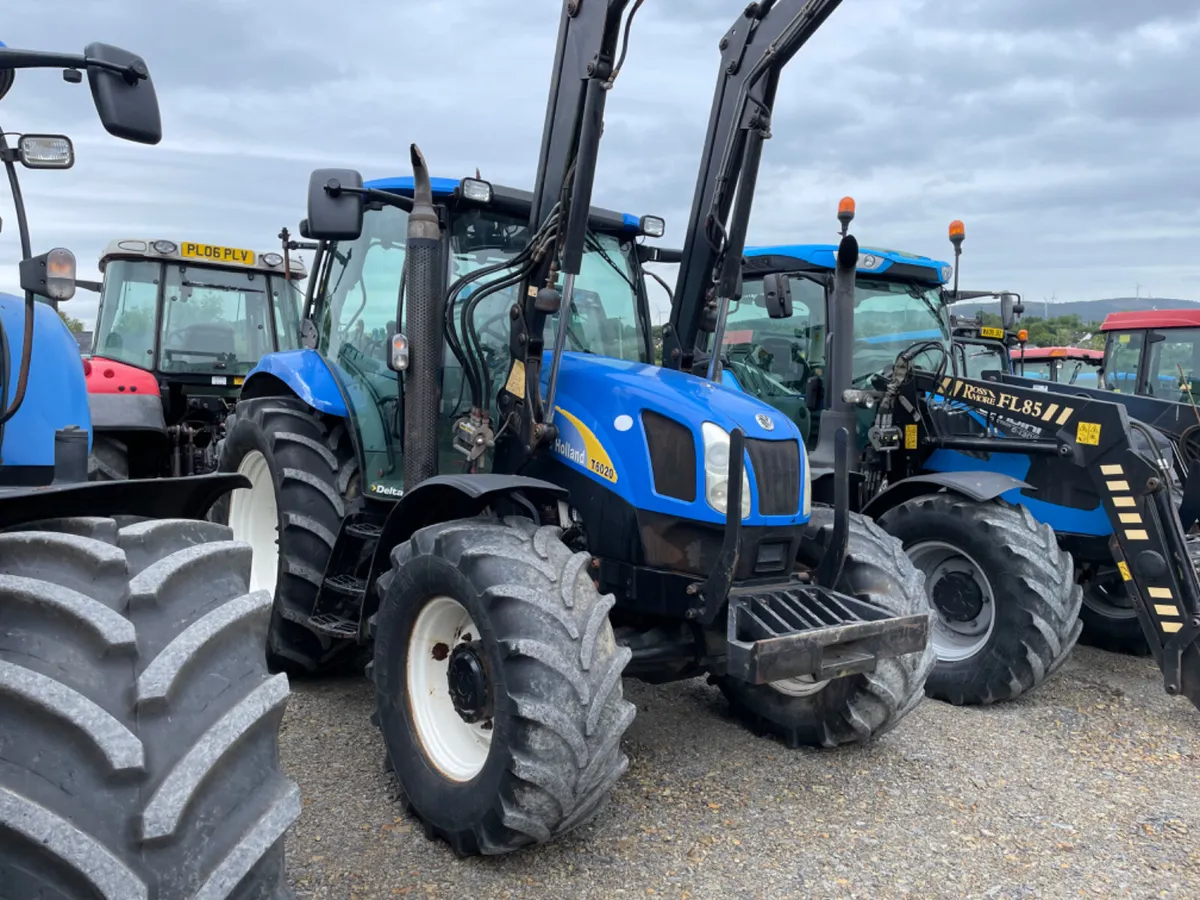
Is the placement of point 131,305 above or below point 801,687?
above

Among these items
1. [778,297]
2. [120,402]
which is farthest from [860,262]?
[120,402]

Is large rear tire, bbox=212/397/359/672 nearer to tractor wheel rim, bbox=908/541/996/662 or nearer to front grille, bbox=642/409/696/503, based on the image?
front grille, bbox=642/409/696/503

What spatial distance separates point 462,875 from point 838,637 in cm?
138

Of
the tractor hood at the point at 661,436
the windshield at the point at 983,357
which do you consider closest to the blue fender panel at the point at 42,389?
the tractor hood at the point at 661,436

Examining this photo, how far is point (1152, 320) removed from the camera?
404 inches

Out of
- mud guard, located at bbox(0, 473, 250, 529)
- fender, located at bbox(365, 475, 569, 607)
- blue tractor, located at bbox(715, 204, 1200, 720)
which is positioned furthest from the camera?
blue tractor, located at bbox(715, 204, 1200, 720)

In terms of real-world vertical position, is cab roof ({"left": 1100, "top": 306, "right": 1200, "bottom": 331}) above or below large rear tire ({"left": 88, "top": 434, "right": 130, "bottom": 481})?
above

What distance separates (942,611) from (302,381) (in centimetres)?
353

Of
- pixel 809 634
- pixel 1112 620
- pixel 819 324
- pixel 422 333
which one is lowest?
pixel 1112 620

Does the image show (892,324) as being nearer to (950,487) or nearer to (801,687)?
(950,487)

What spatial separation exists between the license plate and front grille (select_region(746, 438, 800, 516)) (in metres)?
6.10

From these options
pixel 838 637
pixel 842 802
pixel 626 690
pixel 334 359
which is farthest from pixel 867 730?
pixel 334 359

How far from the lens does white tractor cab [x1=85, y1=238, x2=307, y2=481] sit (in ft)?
25.4

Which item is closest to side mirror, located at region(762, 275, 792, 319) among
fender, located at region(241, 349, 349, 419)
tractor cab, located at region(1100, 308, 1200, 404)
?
fender, located at region(241, 349, 349, 419)
